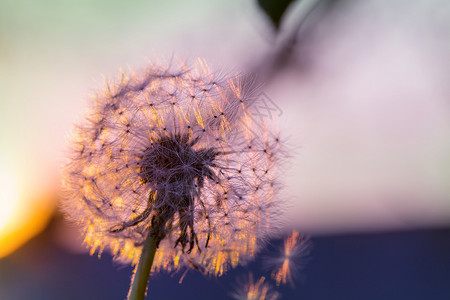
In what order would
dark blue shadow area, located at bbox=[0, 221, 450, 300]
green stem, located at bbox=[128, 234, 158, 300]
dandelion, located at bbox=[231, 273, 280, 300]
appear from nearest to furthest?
green stem, located at bbox=[128, 234, 158, 300] < dandelion, located at bbox=[231, 273, 280, 300] < dark blue shadow area, located at bbox=[0, 221, 450, 300]

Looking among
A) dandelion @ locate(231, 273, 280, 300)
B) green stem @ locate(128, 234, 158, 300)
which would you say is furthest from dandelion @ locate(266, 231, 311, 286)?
green stem @ locate(128, 234, 158, 300)

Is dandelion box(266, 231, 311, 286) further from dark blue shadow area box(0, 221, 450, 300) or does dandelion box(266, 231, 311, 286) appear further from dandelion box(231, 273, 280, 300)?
dark blue shadow area box(0, 221, 450, 300)

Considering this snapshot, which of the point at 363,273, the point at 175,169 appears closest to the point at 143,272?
the point at 175,169

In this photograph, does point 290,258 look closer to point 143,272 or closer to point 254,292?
point 254,292

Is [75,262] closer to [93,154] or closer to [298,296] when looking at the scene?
[298,296]

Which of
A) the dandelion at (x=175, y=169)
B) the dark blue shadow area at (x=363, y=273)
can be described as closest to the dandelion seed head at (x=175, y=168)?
the dandelion at (x=175, y=169)

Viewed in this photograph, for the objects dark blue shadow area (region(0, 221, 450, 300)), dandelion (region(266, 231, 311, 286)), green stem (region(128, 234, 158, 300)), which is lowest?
green stem (region(128, 234, 158, 300))

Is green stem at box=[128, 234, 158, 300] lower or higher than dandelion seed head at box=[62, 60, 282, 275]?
lower
